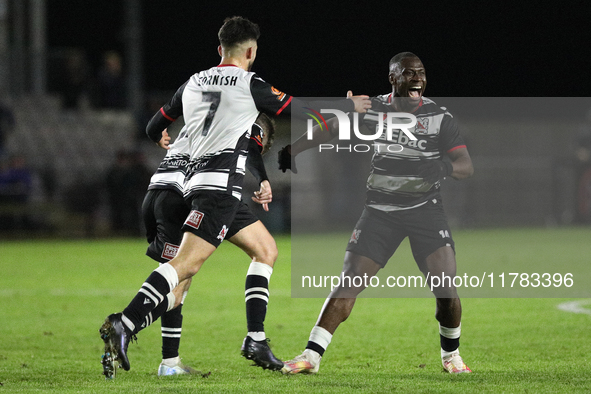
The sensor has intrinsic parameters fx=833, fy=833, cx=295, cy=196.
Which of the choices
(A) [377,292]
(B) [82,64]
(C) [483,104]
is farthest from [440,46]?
(A) [377,292]

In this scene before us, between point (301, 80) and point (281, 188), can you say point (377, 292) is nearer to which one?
point (281, 188)

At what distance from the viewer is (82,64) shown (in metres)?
25.7

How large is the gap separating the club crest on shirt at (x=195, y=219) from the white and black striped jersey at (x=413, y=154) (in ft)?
4.09

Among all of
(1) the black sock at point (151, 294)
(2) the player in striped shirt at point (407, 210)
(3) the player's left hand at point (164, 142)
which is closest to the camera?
(1) the black sock at point (151, 294)

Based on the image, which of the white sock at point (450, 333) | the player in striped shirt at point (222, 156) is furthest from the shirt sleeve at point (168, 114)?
the white sock at point (450, 333)

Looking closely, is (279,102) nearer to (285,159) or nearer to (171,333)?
(285,159)

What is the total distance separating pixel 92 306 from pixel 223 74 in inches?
216

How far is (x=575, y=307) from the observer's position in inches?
374

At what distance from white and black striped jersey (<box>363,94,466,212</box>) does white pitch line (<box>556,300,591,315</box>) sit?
407 cm

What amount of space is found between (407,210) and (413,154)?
15.4 inches

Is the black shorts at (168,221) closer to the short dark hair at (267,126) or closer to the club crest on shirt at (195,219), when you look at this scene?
the club crest on shirt at (195,219)

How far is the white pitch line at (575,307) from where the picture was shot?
9125mm

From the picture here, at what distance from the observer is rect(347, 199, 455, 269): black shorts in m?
5.69

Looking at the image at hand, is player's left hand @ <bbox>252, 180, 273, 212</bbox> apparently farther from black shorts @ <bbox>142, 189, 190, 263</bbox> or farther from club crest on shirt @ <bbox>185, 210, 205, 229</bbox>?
club crest on shirt @ <bbox>185, 210, 205, 229</bbox>
